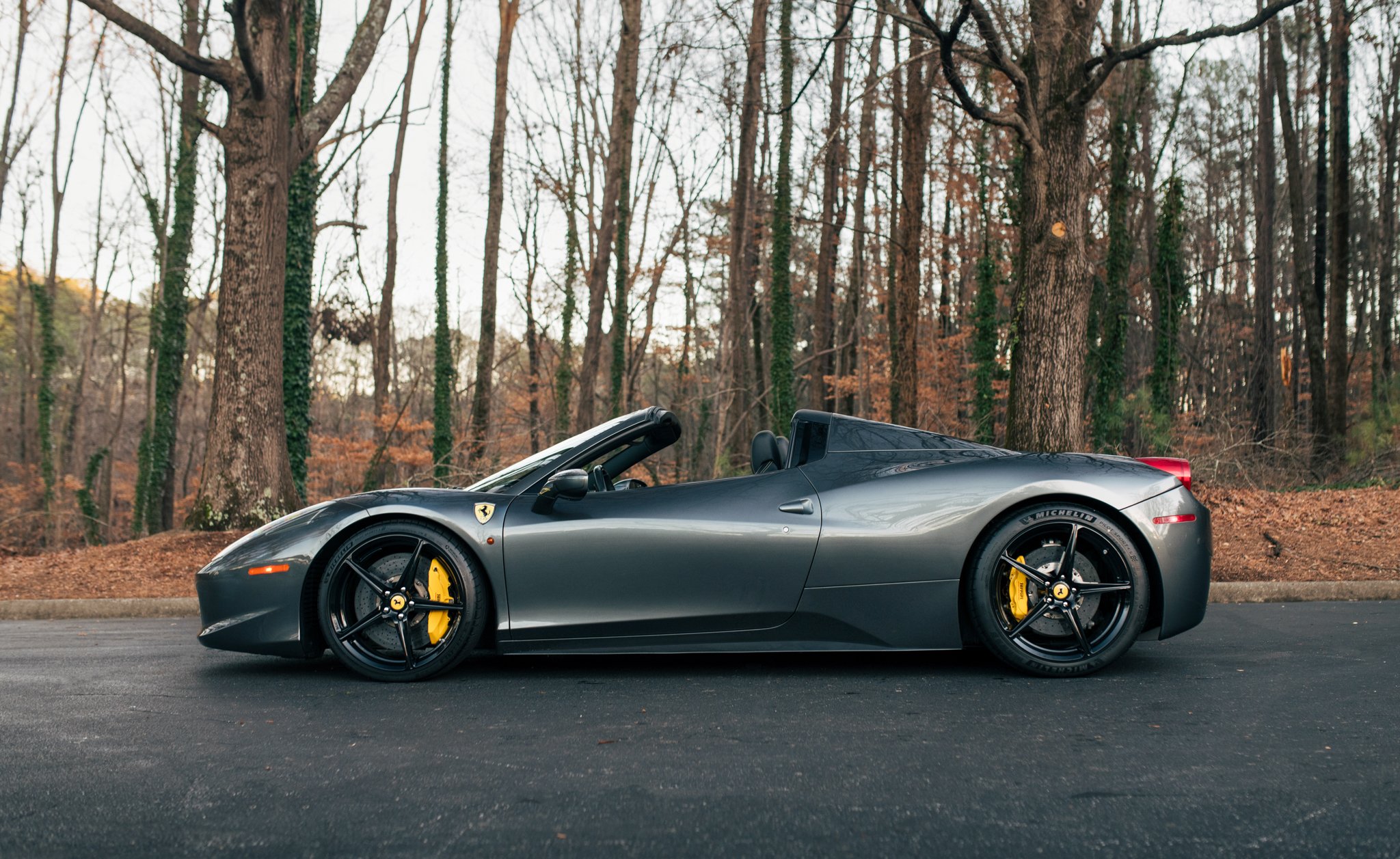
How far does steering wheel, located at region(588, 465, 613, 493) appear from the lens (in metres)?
4.68

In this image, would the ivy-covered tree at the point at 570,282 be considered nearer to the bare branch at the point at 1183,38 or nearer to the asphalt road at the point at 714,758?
the bare branch at the point at 1183,38

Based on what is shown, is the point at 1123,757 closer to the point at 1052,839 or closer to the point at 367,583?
the point at 1052,839

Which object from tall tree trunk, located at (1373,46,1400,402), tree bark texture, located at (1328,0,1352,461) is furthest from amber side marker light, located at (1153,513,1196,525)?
tall tree trunk, located at (1373,46,1400,402)

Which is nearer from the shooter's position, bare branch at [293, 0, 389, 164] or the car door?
the car door

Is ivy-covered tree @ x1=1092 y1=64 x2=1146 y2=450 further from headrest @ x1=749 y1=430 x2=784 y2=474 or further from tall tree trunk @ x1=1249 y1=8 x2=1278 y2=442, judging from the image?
headrest @ x1=749 y1=430 x2=784 y2=474

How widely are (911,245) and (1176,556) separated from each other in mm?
14922

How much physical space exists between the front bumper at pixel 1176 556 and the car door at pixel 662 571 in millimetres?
1362

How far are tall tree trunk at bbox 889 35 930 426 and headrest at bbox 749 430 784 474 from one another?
1345 cm

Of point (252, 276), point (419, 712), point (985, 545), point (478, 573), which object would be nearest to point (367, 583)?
point (478, 573)

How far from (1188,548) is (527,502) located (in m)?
2.77

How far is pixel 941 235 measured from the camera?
26.7 metres

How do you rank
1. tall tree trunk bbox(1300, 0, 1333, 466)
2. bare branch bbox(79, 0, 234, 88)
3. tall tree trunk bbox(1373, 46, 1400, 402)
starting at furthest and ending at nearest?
1. tall tree trunk bbox(1373, 46, 1400, 402)
2. tall tree trunk bbox(1300, 0, 1333, 466)
3. bare branch bbox(79, 0, 234, 88)

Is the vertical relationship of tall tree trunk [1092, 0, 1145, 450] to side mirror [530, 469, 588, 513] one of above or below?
above

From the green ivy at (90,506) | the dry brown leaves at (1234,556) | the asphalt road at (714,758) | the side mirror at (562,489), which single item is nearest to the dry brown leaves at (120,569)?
the dry brown leaves at (1234,556)
